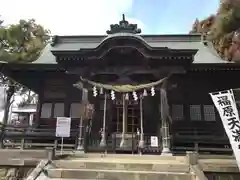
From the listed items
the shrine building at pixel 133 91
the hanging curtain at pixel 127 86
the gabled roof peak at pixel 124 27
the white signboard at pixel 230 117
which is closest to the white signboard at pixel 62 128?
the shrine building at pixel 133 91

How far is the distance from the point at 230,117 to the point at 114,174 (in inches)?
172

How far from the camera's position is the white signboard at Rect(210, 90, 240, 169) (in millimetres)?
8238

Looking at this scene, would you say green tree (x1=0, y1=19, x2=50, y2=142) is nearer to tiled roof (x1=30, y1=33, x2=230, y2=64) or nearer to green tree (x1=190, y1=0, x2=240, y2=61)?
tiled roof (x1=30, y1=33, x2=230, y2=64)

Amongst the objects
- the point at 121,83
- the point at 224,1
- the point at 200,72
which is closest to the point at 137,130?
the point at 121,83

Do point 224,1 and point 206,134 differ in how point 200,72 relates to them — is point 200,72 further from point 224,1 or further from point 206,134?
point 224,1

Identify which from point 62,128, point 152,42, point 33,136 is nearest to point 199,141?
point 62,128

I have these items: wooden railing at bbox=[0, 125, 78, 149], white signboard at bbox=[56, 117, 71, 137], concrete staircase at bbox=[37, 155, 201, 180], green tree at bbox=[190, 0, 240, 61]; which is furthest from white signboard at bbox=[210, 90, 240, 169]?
green tree at bbox=[190, 0, 240, 61]

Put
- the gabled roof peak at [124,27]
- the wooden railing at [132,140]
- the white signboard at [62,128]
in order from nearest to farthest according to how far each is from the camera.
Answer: the white signboard at [62,128]
the wooden railing at [132,140]
the gabled roof peak at [124,27]

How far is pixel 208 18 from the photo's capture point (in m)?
29.0

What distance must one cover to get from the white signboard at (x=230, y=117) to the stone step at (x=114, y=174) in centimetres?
201

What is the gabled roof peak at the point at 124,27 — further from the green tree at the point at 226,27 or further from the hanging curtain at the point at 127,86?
the green tree at the point at 226,27

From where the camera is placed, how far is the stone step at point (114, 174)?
7344 mm

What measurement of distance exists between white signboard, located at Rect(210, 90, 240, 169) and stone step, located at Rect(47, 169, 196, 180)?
2013mm

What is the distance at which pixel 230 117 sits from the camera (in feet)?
28.5
